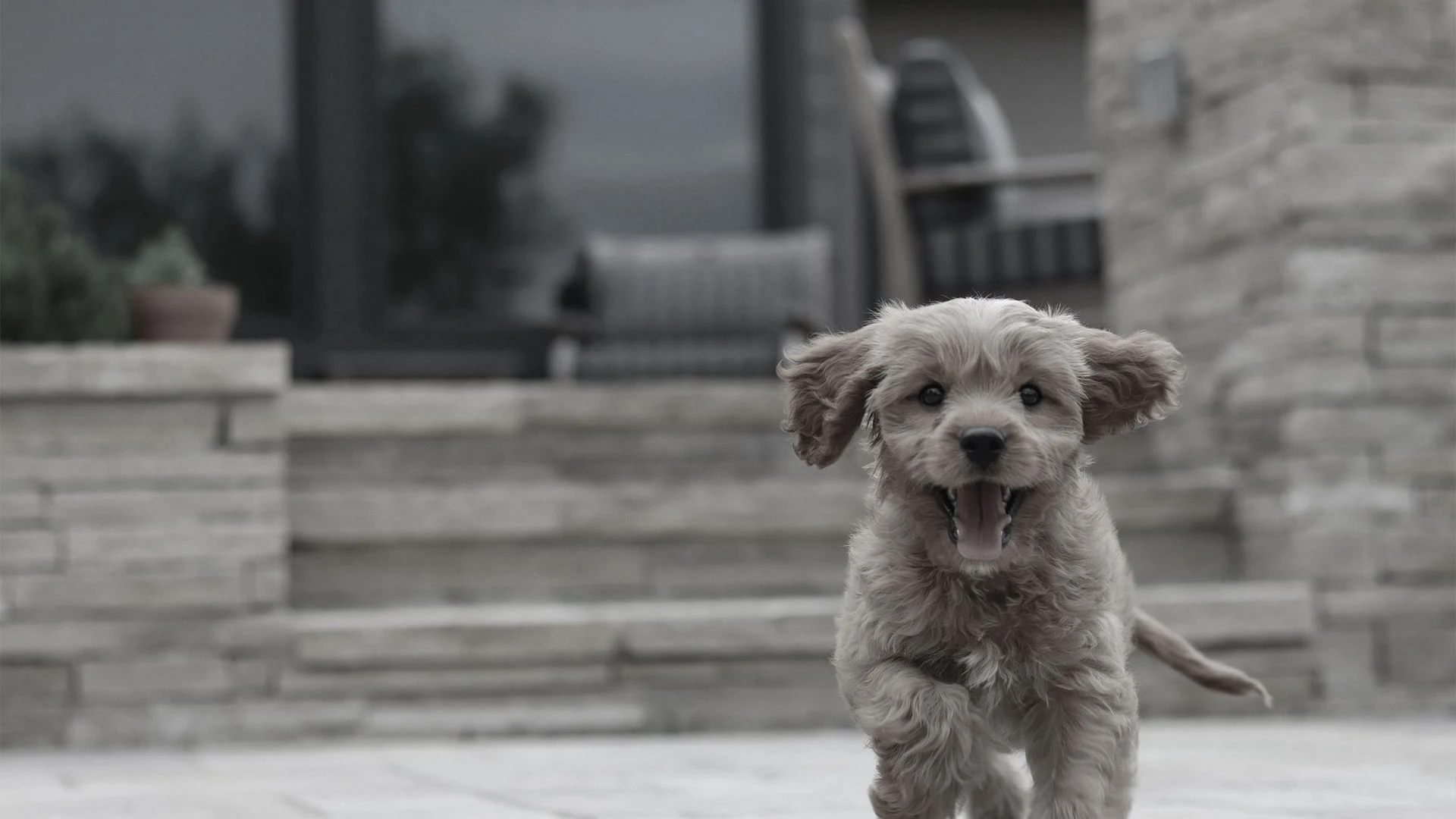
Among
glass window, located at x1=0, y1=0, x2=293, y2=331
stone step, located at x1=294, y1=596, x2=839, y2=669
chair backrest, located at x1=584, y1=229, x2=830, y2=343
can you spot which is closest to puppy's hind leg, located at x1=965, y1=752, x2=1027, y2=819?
stone step, located at x1=294, y1=596, x2=839, y2=669

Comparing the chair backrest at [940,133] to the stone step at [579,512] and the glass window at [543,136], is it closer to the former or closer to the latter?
the glass window at [543,136]

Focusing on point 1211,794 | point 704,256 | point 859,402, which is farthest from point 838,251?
point 859,402

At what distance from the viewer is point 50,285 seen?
549cm

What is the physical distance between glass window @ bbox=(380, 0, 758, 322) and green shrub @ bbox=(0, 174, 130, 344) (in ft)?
11.2

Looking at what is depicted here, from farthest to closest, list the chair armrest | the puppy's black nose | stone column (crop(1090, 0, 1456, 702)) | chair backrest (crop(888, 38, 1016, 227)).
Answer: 1. chair backrest (crop(888, 38, 1016, 227))
2. the chair armrest
3. stone column (crop(1090, 0, 1456, 702))
4. the puppy's black nose

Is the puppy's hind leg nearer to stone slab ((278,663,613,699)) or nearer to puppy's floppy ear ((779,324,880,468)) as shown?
puppy's floppy ear ((779,324,880,468))

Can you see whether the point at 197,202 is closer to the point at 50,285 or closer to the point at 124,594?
the point at 50,285

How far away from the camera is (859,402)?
9.27 feet

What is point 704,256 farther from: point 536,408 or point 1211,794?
point 1211,794

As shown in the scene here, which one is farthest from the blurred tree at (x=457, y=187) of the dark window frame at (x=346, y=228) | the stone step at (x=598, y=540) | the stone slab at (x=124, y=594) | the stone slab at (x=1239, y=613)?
the stone slab at (x=1239, y=613)

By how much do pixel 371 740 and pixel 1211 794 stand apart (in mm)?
2416

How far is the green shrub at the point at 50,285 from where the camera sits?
5.42 m

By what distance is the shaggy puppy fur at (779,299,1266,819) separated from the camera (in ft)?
8.45

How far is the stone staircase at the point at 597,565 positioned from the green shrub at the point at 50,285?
73 centimetres
